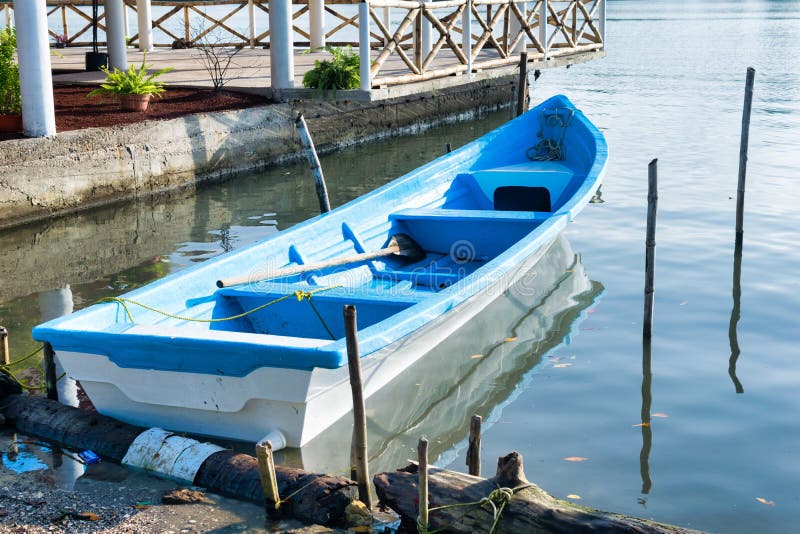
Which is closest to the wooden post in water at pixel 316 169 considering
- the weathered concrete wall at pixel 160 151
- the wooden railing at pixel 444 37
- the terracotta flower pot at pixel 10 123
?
the wooden railing at pixel 444 37

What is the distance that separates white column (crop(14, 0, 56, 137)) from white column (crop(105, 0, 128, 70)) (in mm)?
5287

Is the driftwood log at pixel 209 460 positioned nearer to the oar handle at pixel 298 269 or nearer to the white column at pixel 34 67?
the oar handle at pixel 298 269

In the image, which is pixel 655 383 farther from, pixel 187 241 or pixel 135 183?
pixel 135 183

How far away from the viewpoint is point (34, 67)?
10.4 meters

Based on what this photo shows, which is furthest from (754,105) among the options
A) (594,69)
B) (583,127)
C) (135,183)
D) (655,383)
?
(655,383)

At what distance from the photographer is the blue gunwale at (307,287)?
197 inches

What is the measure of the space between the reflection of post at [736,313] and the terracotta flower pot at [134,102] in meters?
7.29

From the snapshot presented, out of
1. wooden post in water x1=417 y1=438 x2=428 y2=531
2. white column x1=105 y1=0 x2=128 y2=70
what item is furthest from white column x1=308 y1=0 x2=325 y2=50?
wooden post in water x1=417 y1=438 x2=428 y2=531

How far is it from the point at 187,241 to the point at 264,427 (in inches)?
215

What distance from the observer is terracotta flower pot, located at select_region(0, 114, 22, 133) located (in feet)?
34.7

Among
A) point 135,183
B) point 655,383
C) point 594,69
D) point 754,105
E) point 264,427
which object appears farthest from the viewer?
point 594,69

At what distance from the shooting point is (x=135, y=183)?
460 inches

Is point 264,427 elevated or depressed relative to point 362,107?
depressed

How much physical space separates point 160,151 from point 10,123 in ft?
6.12
